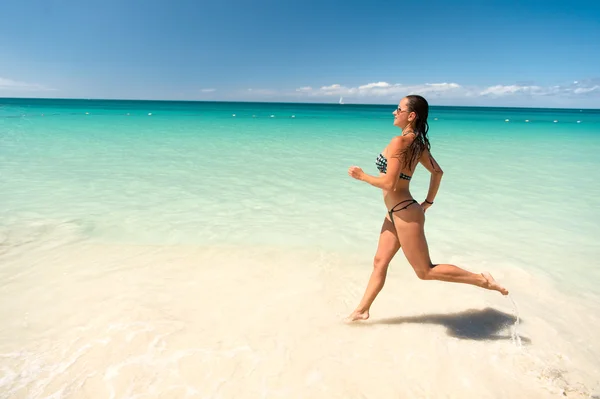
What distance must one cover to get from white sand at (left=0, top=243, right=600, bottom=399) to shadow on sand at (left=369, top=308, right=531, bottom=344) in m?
0.02

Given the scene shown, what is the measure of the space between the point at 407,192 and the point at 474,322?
5.27 ft

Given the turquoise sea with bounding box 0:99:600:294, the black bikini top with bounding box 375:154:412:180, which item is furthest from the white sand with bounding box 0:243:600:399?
the black bikini top with bounding box 375:154:412:180

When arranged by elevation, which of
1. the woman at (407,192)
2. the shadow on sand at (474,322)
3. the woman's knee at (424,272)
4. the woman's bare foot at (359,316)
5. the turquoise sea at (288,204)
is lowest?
the shadow on sand at (474,322)

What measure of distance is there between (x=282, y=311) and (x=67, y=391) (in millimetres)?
1829

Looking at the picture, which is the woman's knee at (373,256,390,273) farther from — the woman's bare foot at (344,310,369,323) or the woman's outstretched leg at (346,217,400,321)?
the woman's bare foot at (344,310,369,323)

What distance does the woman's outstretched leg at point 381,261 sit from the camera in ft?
10.5

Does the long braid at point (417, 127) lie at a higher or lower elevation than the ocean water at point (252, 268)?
higher

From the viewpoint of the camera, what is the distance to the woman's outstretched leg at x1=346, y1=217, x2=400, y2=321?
3211 millimetres

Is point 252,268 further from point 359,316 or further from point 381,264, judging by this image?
point 381,264

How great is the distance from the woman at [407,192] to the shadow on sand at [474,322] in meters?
0.53

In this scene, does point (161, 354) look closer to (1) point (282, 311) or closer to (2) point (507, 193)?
(1) point (282, 311)

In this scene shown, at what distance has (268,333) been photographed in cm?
326

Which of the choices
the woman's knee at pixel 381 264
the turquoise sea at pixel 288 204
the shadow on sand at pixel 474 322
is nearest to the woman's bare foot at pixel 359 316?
the shadow on sand at pixel 474 322

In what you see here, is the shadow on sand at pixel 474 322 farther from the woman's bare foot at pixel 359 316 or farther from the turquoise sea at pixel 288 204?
the turquoise sea at pixel 288 204
